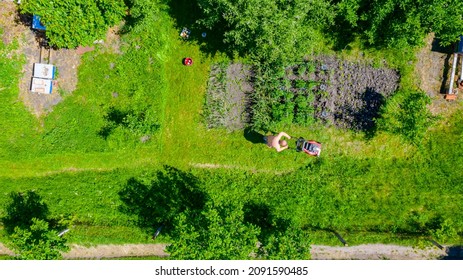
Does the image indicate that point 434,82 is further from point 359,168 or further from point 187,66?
point 187,66

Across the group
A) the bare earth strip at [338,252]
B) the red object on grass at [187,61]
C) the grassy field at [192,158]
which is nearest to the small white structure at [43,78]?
the grassy field at [192,158]

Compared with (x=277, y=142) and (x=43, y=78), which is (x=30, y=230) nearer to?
(x=43, y=78)

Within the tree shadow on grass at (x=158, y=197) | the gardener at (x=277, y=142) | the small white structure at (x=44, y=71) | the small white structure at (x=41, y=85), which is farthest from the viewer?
the tree shadow on grass at (x=158, y=197)

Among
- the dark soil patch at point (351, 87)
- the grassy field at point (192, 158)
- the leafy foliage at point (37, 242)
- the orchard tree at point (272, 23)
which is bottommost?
the leafy foliage at point (37, 242)

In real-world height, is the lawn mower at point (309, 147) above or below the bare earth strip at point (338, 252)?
above

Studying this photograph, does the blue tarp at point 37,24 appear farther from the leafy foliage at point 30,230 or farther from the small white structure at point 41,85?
the leafy foliage at point 30,230

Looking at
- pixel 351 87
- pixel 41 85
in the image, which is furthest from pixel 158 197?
pixel 351 87

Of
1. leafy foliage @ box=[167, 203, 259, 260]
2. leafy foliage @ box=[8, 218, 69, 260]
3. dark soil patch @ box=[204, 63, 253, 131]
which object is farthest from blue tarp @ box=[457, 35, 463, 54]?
leafy foliage @ box=[8, 218, 69, 260]

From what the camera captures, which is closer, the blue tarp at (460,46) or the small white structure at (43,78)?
the blue tarp at (460,46)
